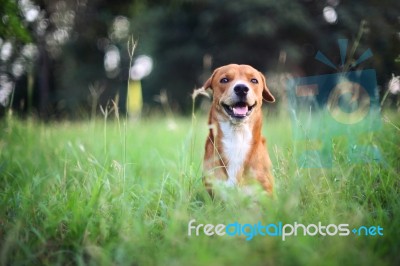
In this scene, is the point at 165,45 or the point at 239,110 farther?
the point at 165,45

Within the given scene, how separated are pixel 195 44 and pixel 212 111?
41.3 feet

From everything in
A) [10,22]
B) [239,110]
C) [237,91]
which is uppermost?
[10,22]

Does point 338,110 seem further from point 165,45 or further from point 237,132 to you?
point 165,45

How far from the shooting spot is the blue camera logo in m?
3.33

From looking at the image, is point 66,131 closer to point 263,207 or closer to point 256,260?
point 263,207

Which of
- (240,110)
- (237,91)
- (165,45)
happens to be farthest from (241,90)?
(165,45)

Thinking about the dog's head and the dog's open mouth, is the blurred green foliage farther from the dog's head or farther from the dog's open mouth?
the dog's open mouth

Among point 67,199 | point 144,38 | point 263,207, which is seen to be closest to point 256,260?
point 263,207

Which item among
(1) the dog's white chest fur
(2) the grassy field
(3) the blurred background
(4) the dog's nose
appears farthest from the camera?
(3) the blurred background

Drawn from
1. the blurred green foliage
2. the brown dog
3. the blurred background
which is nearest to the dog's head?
the brown dog

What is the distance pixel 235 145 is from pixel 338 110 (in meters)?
2.48

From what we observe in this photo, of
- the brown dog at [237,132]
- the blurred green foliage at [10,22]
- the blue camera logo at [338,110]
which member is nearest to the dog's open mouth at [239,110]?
the brown dog at [237,132]

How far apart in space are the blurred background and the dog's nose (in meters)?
0.85

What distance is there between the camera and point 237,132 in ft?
10.2
